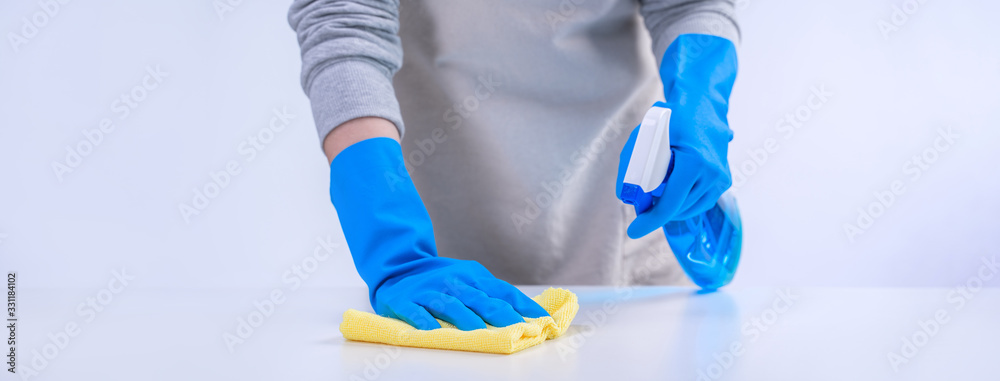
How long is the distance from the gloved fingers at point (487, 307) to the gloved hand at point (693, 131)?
0.63ft

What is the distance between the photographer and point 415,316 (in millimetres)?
567

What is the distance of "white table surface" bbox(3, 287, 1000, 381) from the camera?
43cm

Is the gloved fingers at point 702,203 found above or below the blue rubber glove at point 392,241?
below

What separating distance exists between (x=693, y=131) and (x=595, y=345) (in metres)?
0.34

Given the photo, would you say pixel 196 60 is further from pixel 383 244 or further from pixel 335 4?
pixel 383 244

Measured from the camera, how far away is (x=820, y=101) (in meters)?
2.18

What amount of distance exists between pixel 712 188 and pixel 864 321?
0.71 feet

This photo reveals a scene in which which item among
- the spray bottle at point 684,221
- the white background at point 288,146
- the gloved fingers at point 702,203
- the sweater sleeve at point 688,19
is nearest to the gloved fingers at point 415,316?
the spray bottle at point 684,221

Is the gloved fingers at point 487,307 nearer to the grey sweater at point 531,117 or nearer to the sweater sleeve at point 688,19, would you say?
the grey sweater at point 531,117

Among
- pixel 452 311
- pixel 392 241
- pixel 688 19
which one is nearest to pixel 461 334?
pixel 452 311

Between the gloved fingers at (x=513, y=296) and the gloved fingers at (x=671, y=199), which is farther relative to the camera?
the gloved fingers at (x=671, y=199)

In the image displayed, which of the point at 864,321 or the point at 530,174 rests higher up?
the point at 530,174

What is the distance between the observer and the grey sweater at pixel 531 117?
1.00 m

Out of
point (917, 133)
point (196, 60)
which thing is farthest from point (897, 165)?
point (196, 60)
